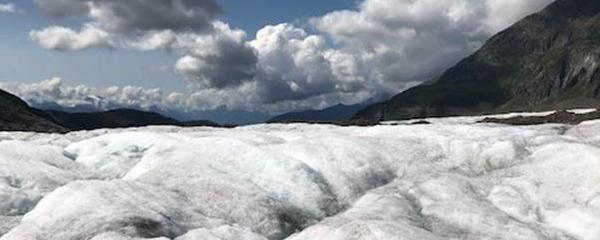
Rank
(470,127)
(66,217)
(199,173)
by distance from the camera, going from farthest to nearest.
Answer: (470,127)
(199,173)
(66,217)

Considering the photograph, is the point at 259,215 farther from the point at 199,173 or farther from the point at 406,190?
the point at 406,190

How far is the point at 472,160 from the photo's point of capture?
2048 inches

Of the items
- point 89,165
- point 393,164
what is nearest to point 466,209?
point 393,164

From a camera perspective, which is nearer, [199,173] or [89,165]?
[199,173]

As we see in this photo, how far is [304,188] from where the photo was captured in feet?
142

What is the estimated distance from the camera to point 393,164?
163 ft

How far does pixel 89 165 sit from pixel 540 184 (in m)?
32.1

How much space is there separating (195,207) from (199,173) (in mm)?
5315

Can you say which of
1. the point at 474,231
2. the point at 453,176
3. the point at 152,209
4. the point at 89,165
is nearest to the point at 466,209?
the point at 474,231

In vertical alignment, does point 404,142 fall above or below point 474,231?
above

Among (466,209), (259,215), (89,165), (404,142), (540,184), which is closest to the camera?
(259,215)

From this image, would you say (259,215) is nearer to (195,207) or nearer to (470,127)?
(195,207)

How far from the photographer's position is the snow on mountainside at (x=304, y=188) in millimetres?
34750

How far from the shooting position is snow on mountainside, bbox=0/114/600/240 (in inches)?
1368
